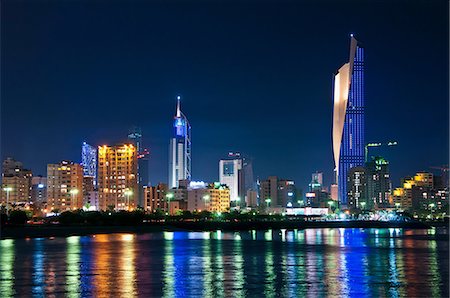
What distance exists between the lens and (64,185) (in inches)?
7603

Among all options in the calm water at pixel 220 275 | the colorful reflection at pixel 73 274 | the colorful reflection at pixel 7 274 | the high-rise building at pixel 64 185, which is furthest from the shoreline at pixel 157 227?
the high-rise building at pixel 64 185

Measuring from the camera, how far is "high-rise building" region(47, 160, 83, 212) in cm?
18912

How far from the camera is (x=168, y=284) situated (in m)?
25.3

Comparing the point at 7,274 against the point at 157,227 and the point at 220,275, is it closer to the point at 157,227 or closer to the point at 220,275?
the point at 220,275

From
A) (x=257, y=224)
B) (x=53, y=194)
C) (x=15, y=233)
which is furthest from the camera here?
(x=53, y=194)

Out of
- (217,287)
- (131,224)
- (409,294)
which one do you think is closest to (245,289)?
(217,287)

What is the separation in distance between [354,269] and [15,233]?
1769 inches

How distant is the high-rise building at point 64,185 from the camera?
620ft

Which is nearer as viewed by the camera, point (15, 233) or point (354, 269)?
point (354, 269)

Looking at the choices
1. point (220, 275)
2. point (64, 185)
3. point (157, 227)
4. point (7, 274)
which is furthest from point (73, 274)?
point (64, 185)

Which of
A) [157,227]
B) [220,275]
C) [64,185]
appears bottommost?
[157,227]

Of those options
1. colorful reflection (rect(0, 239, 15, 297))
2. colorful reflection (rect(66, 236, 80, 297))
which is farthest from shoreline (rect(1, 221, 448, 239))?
colorful reflection (rect(66, 236, 80, 297))

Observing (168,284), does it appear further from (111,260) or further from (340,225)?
(340,225)

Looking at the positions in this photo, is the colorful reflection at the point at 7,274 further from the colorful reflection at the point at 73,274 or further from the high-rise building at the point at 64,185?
the high-rise building at the point at 64,185
